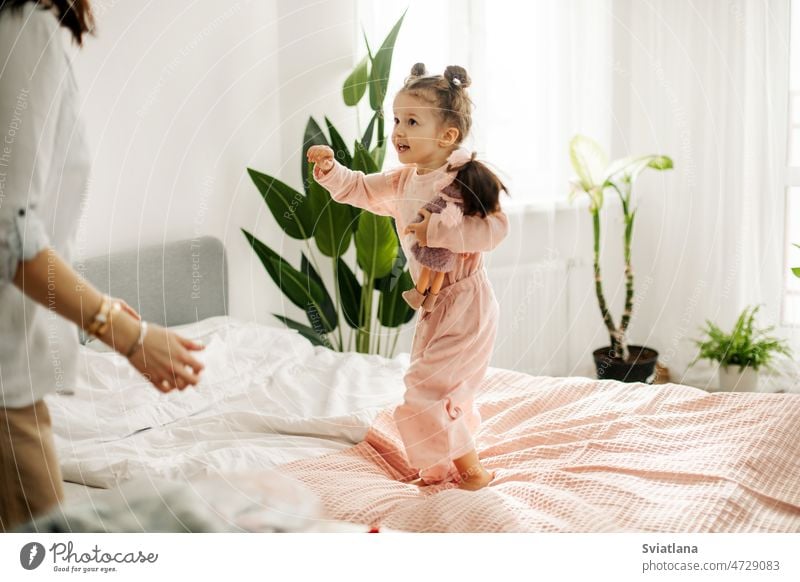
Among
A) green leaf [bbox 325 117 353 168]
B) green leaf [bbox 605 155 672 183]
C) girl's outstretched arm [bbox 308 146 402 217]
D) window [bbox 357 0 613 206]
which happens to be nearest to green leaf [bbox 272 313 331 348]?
green leaf [bbox 325 117 353 168]

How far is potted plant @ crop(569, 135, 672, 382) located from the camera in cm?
253

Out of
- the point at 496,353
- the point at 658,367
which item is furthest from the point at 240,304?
the point at 658,367

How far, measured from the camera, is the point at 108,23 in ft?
4.40

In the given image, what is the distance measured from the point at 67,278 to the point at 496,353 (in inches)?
68.7

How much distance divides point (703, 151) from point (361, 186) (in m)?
1.62

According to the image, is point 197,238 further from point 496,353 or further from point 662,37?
point 662,37

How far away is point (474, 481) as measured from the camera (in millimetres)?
1360

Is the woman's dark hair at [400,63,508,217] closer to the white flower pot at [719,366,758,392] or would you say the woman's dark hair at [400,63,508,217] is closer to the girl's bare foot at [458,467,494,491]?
the girl's bare foot at [458,467,494,491]

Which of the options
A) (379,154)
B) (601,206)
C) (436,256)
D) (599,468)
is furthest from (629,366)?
(436,256)

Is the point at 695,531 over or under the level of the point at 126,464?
under

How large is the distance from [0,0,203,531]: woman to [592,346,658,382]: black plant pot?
1.70m

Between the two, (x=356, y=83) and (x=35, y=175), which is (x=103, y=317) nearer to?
(x=35, y=175)
